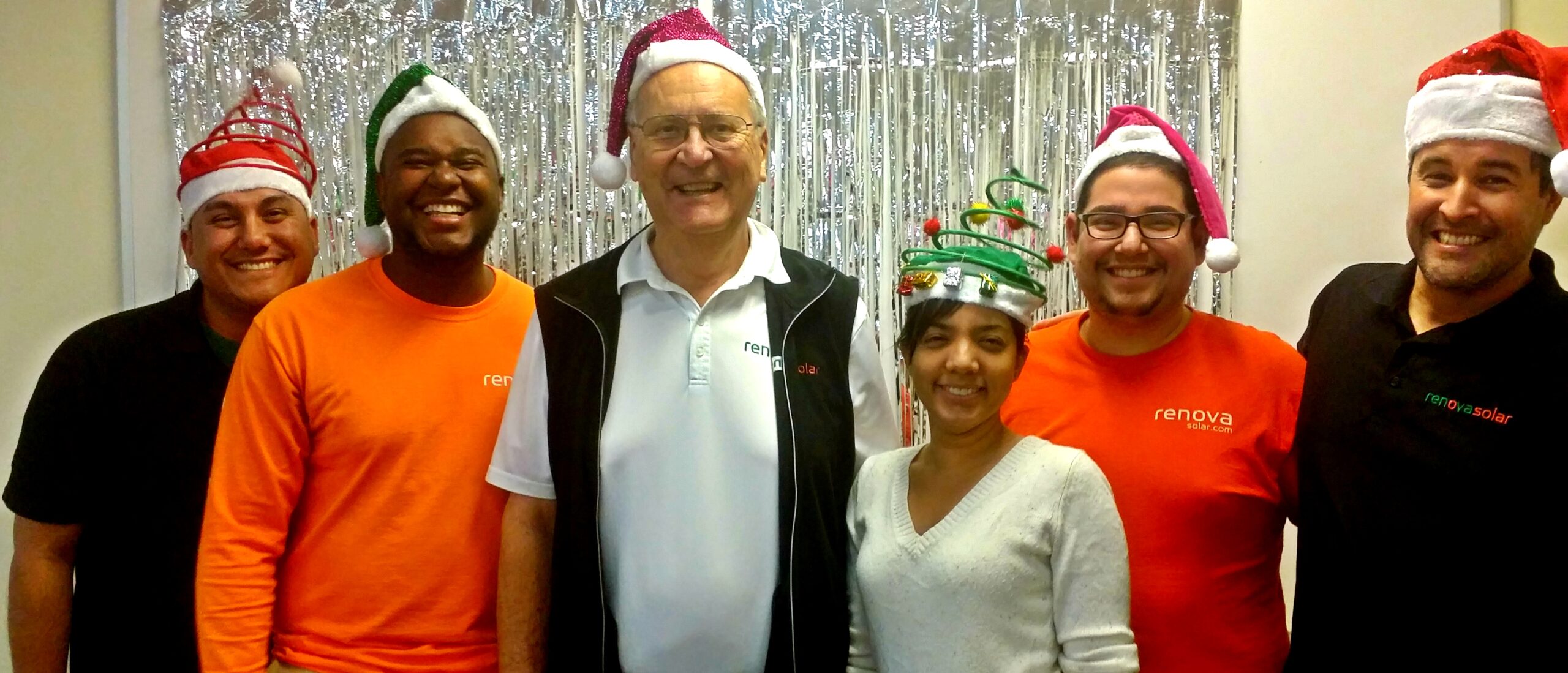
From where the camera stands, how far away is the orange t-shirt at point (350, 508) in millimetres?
1518

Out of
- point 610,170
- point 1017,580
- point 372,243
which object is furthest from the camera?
point 372,243

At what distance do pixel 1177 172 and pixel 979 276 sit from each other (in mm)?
463

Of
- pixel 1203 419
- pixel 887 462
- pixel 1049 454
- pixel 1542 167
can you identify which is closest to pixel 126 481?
pixel 887 462

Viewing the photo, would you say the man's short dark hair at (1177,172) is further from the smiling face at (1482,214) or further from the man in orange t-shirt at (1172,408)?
the smiling face at (1482,214)

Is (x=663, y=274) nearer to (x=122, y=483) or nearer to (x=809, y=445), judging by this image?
(x=809, y=445)

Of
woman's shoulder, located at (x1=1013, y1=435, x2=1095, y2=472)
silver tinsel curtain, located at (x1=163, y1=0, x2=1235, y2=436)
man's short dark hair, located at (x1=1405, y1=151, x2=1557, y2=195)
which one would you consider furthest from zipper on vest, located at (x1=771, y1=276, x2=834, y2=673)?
man's short dark hair, located at (x1=1405, y1=151, x2=1557, y2=195)

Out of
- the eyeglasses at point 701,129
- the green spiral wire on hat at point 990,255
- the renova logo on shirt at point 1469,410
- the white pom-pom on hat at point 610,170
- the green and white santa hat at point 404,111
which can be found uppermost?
the green and white santa hat at point 404,111

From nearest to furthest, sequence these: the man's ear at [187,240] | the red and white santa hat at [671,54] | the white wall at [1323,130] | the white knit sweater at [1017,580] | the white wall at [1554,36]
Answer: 1. the white knit sweater at [1017,580]
2. the red and white santa hat at [671,54]
3. the man's ear at [187,240]
4. the white wall at [1554,36]
5. the white wall at [1323,130]

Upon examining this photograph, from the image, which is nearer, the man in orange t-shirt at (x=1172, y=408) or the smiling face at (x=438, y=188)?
the man in orange t-shirt at (x=1172, y=408)

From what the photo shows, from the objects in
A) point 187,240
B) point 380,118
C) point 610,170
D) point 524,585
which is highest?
point 380,118

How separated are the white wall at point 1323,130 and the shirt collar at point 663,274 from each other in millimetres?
1411

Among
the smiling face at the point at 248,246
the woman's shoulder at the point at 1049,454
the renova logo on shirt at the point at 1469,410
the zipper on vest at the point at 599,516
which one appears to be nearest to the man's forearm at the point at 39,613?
the smiling face at the point at 248,246

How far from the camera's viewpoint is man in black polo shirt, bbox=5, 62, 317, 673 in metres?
1.68

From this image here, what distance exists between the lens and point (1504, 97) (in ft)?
4.57
